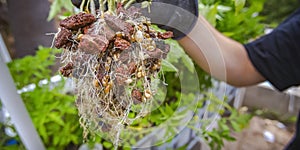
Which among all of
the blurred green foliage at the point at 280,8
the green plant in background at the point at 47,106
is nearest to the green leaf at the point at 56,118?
the green plant in background at the point at 47,106

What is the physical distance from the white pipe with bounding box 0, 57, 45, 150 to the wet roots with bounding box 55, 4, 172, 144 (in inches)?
11.6

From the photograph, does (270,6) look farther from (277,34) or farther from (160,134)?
(160,134)

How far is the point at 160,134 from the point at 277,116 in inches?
67.2

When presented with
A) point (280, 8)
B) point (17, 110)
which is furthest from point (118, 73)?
point (280, 8)

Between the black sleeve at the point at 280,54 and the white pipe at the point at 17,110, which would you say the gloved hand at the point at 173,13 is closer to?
the white pipe at the point at 17,110

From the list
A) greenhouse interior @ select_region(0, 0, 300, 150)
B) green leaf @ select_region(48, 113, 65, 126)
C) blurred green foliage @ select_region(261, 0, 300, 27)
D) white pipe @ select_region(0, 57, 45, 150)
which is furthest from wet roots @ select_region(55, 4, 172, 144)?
blurred green foliage @ select_region(261, 0, 300, 27)

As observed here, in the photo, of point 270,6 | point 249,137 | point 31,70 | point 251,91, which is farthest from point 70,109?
point 270,6

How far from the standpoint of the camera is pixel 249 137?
1749 millimetres

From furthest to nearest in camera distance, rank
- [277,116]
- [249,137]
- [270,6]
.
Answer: [270,6] → [277,116] → [249,137]

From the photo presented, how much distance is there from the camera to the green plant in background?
71 centimetres

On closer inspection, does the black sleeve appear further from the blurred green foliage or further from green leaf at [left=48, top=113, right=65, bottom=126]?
the blurred green foliage

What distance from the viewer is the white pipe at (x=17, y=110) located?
21.3 inches

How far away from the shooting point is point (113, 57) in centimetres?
29

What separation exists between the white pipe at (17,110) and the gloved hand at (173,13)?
0.31 meters
